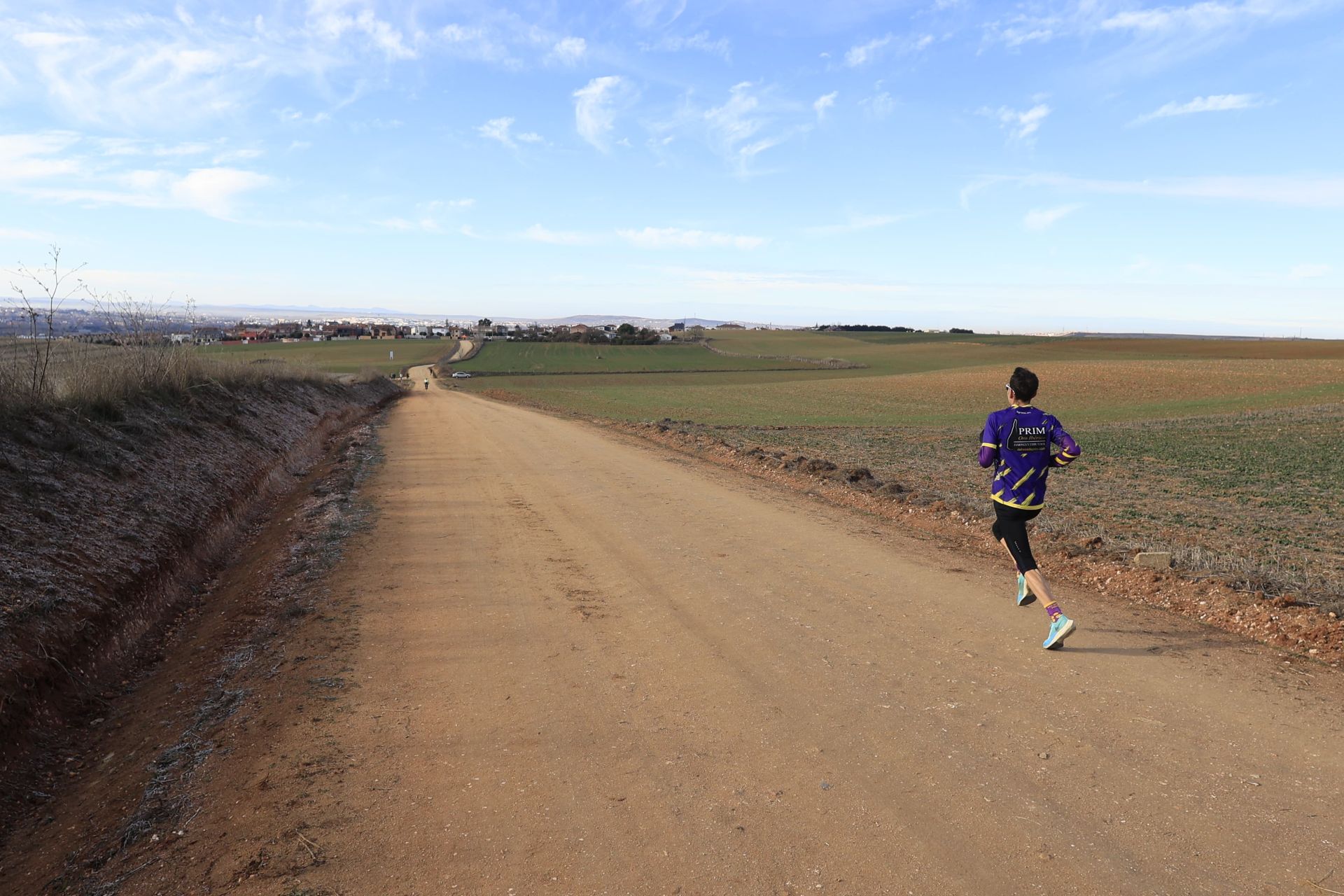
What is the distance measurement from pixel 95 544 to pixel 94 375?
5568 millimetres

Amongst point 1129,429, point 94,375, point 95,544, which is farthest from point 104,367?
point 1129,429

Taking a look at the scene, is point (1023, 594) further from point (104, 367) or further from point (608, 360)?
point (608, 360)

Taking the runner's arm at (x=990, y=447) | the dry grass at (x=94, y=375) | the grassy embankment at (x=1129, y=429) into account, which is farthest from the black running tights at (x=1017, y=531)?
the dry grass at (x=94, y=375)

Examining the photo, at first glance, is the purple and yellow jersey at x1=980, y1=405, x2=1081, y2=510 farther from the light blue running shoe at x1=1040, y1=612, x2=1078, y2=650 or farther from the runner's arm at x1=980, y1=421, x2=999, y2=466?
the light blue running shoe at x1=1040, y1=612, x2=1078, y2=650

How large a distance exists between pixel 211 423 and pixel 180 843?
13116 mm

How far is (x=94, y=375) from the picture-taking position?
38.0 feet

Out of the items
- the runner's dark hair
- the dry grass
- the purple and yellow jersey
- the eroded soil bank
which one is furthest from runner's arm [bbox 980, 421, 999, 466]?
the dry grass

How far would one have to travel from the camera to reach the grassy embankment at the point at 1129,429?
11.2 meters

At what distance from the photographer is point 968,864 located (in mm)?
3344

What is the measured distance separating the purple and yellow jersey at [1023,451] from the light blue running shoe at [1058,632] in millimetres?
868

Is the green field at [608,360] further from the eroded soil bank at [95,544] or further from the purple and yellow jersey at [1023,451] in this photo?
the purple and yellow jersey at [1023,451]

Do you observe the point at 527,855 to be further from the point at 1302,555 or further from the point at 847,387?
the point at 847,387

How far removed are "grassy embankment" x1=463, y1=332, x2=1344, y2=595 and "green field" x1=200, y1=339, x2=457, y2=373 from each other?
14.5 m

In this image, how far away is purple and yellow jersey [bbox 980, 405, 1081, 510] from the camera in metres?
6.11
